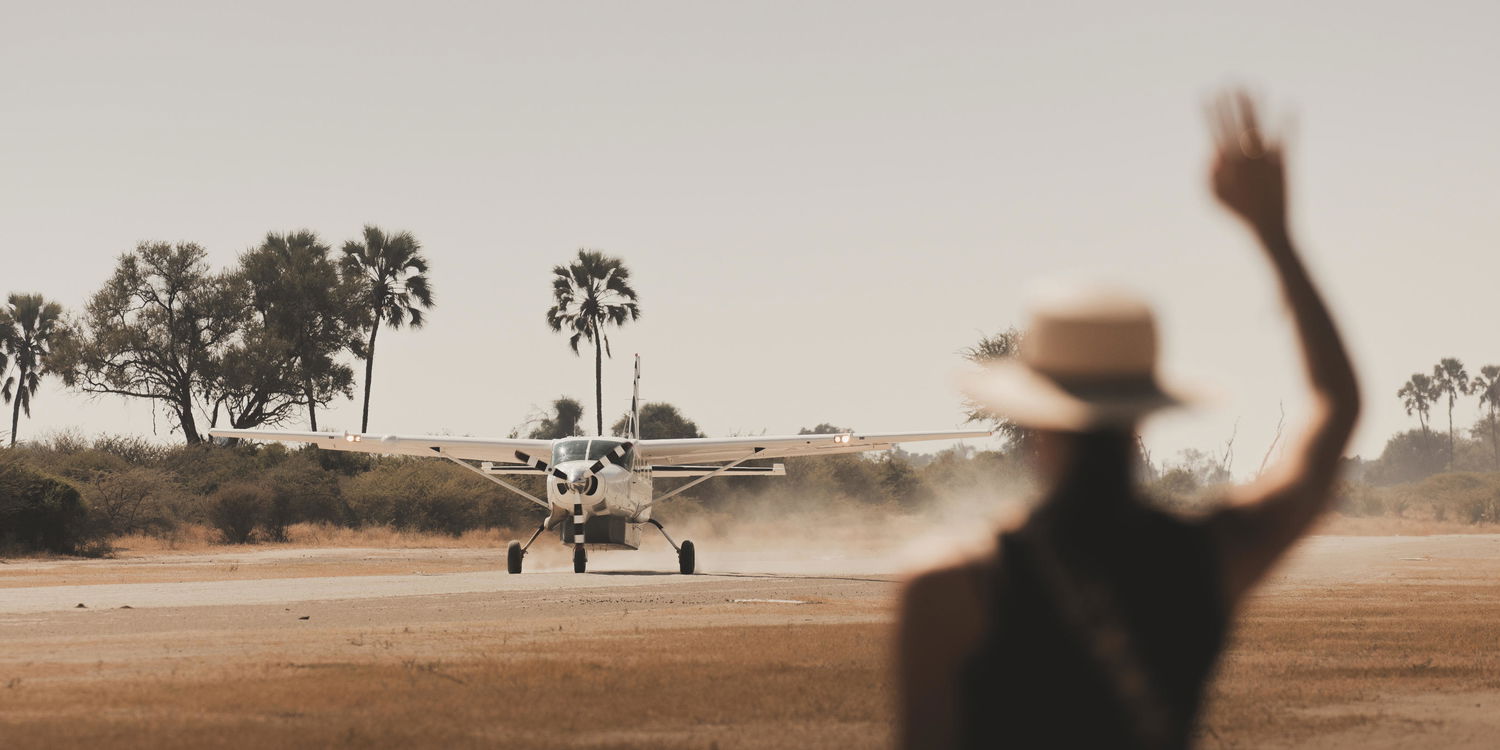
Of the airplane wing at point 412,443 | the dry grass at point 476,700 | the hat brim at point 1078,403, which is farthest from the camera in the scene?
the airplane wing at point 412,443

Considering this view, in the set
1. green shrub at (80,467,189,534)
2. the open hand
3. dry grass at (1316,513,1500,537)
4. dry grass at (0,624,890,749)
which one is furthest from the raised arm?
dry grass at (1316,513,1500,537)

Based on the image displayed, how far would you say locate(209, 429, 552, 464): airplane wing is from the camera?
35062 mm

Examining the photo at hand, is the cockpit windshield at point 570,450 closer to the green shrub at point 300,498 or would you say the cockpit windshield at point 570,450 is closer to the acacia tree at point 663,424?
the green shrub at point 300,498

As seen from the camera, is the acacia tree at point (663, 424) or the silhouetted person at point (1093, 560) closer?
the silhouetted person at point (1093, 560)

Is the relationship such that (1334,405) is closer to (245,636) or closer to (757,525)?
(245,636)

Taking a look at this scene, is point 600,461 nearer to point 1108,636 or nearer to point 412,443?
point 412,443

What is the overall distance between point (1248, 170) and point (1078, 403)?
46cm

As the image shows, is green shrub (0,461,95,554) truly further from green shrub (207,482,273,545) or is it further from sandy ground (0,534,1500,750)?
sandy ground (0,534,1500,750)

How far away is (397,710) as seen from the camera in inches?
312

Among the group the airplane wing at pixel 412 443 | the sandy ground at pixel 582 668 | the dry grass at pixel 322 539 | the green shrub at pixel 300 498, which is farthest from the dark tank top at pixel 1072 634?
the green shrub at pixel 300 498

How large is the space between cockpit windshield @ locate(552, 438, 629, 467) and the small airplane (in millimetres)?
20

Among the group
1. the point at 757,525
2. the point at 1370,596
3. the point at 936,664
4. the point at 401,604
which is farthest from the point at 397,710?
the point at 757,525

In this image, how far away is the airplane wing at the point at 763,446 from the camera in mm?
34094

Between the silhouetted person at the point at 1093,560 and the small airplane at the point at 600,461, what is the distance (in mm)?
27153
